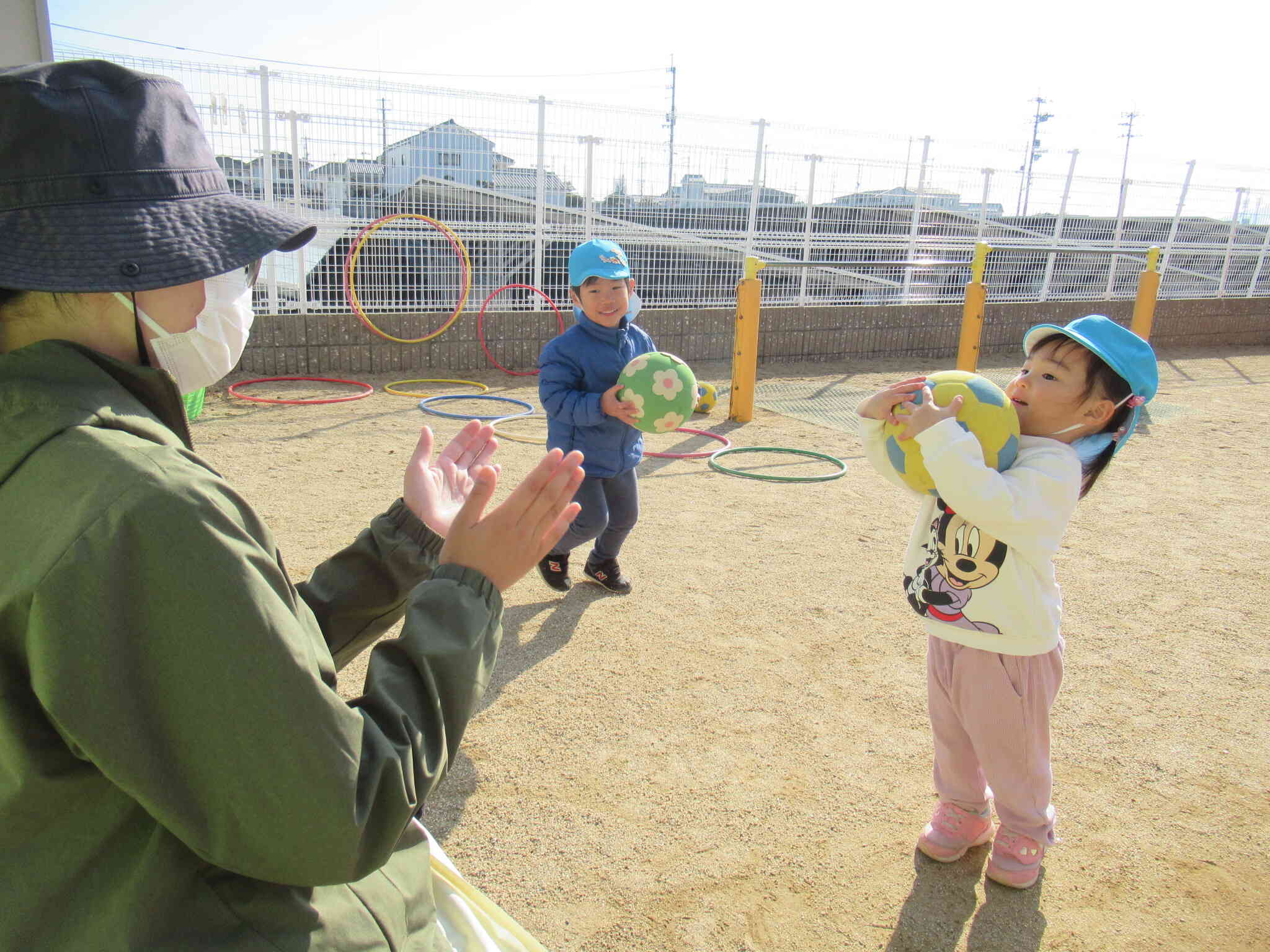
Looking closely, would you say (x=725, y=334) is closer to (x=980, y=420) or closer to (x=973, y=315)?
(x=973, y=315)

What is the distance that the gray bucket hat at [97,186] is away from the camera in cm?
101

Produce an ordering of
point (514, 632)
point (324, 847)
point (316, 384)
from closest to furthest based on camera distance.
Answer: point (324, 847) → point (514, 632) → point (316, 384)

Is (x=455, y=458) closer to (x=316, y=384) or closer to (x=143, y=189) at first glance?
(x=143, y=189)

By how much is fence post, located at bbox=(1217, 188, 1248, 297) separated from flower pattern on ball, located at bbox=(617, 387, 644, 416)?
15975 millimetres

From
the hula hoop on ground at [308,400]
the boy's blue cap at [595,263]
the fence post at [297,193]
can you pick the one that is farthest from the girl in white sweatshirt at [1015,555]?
the fence post at [297,193]

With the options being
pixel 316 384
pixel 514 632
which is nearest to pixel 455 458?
pixel 514 632

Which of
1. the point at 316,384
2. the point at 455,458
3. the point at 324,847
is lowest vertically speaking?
the point at 316,384

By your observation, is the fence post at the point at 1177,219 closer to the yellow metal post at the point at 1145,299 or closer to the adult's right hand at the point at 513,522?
the yellow metal post at the point at 1145,299

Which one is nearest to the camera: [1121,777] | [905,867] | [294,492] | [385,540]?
[385,540]

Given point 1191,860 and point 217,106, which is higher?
point 217,106

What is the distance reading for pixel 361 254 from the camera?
960 cm

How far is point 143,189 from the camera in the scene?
1.08 meters

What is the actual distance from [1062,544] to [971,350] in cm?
514

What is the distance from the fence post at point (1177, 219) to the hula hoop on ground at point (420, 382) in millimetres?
12290
